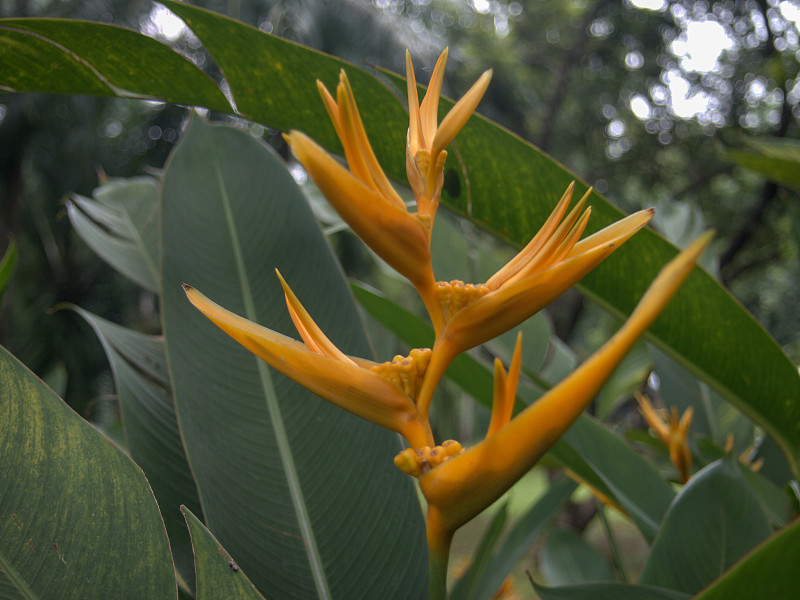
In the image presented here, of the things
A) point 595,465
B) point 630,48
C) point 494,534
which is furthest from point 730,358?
point 630,48

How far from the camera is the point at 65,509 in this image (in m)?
0.32

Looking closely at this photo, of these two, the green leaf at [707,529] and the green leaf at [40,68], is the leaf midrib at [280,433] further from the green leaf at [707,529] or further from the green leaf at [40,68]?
the green leaf at [707,529]

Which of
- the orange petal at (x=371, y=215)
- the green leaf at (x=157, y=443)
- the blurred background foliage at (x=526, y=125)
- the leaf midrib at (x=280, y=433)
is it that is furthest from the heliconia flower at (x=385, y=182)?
the blurred background foliage at (x=526, y=125)

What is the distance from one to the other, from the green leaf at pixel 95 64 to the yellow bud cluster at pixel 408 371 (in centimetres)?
30

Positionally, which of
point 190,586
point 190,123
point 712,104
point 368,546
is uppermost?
point 712,104

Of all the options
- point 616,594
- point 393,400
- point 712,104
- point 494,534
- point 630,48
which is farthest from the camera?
point 630,48

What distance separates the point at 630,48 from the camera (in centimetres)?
654

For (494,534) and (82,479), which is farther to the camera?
(494,534)

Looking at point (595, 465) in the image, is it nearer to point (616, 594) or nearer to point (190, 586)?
point (616, 594)

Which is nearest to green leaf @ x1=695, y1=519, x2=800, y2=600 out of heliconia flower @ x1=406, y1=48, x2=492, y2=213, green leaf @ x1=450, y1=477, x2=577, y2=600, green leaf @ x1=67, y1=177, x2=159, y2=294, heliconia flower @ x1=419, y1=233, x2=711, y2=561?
heliconia flower @ x1=419, y1=233, x2=711, y2=561

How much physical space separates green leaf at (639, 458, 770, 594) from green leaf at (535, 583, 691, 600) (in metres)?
0.05

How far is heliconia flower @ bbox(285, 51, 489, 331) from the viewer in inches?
10.1

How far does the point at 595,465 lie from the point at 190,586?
0.37m

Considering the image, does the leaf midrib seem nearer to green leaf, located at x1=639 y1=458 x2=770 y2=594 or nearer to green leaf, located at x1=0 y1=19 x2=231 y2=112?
green leaf, located at x1=0 y1=19 x2=231 y2=112
